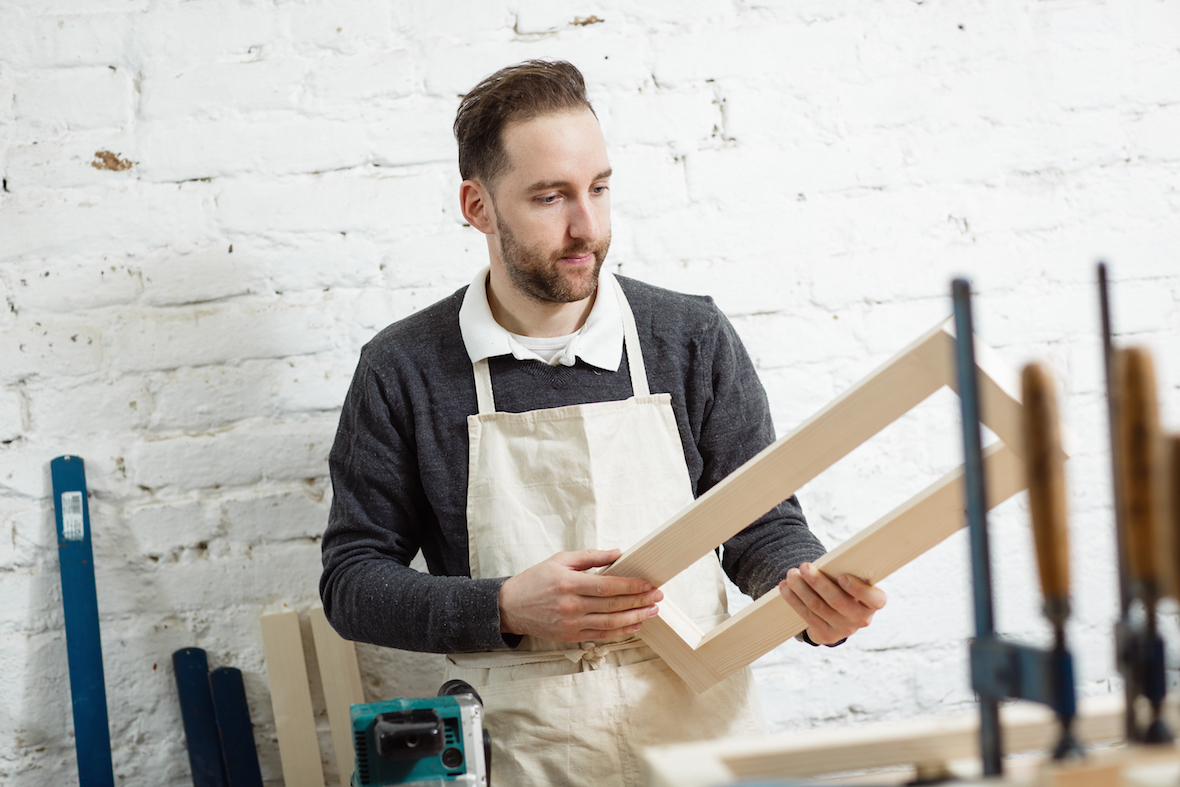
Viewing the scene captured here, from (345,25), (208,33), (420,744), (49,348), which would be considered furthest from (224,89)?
(420,744)

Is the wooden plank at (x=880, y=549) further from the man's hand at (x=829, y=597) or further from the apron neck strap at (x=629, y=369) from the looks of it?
the apron neck strap at (x=629, y=369)

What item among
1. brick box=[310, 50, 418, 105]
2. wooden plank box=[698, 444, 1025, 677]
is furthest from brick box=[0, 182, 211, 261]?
wooden plank box=[698, 444, 1025, 677]

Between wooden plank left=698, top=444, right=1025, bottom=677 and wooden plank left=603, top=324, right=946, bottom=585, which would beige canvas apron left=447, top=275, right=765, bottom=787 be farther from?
wooden plank left=603, top=324, right=946, bottom=585

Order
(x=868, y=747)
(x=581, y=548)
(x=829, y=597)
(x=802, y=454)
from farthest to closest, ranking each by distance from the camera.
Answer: (x=581, y=548), (x=829, y=597), (x=802, y=454), (x=868, y=747)

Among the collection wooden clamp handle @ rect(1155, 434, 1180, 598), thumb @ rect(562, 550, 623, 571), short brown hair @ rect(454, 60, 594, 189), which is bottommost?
thumb @ rect(562, 550, 623, 571)

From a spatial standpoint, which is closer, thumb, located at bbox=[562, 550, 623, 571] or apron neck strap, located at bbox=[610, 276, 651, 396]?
thumb, located at bbox=[562, 550, 623, 571]

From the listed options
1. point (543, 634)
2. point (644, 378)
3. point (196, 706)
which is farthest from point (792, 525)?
point (196, 706)

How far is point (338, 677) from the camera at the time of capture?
4.65 feet

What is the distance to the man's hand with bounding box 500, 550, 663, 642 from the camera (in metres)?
1.00

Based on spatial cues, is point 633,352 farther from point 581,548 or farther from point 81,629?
point 81,629

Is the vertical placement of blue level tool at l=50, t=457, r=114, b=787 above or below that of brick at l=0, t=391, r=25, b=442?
below

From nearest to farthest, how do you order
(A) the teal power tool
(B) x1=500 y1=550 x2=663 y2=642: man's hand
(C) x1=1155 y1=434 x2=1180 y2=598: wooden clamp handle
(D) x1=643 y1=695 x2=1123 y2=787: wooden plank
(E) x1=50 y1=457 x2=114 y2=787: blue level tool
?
(C) x1=1155 y1=434 x2=1180 y2=598: wooden clamp handle
(D) x1=643 y1=695 x2=1123 y2=787: wooden plank
(A) the teal power tool
(B) x1=500 y1=550 x2=663 y2=642: man's hand
(E) x1=50 y1=457 x2=114 y2=787: blue level tool

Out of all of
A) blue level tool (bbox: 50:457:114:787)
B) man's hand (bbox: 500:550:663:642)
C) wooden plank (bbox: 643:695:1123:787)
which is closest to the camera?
wooden plank (bbox: 643:695:1123:787)

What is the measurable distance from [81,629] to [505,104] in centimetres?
97
